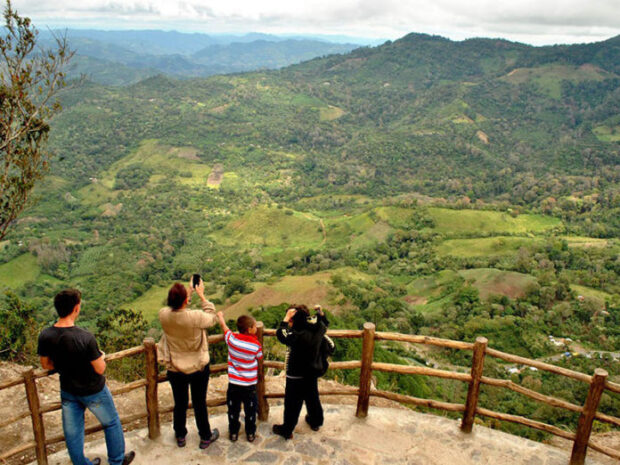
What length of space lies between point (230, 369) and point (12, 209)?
223 inches

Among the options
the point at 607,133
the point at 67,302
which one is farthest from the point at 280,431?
the point at 607,133

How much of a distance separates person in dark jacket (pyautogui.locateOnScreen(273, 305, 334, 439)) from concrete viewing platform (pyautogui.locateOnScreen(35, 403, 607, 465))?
0.25m

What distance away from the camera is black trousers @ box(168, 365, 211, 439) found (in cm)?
465

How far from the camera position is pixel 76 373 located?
3957 mm

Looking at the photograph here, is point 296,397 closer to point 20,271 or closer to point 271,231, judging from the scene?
point 271,231

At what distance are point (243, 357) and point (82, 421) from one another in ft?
5.62

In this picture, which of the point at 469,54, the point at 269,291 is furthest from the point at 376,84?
the point at 269,291

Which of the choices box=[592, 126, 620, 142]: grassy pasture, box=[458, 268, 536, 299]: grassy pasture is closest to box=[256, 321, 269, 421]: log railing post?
box=[458, 268, 536, 299]: grassy pasture

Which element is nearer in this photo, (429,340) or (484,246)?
(429,340)

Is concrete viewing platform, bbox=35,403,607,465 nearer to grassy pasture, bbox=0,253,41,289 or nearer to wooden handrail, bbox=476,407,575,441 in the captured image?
wooden handrail, bbox=476,407,575,441

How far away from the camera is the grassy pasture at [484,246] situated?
47688 mm

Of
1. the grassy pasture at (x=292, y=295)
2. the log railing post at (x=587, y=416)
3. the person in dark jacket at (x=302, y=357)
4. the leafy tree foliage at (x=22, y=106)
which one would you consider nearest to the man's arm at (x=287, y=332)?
the person in dark jacket at (x=302, y=357)

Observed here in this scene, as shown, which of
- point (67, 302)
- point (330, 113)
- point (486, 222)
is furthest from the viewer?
point (330, 113)

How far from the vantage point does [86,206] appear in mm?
76688
